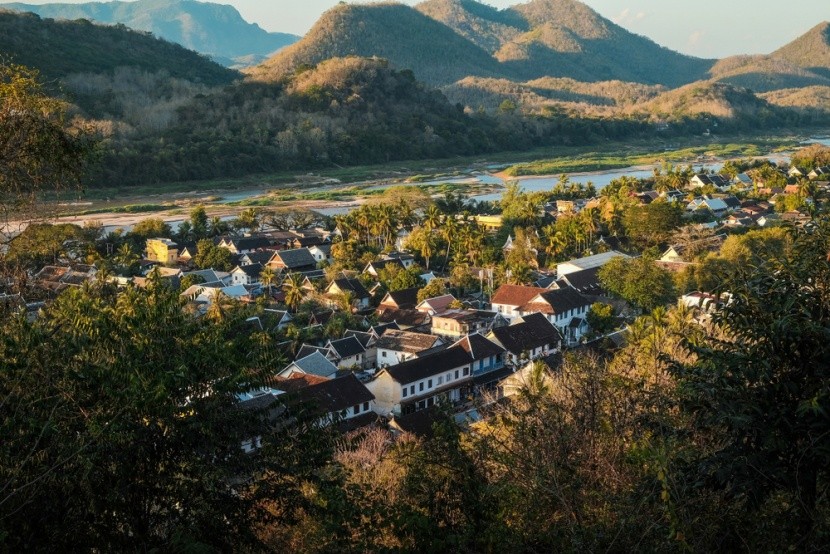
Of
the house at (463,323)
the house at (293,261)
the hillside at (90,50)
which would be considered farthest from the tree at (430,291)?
the hillside at (90,50)

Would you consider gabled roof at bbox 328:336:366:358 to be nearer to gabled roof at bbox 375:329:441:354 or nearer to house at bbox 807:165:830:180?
gabled roof at bbox 375:329:441:354

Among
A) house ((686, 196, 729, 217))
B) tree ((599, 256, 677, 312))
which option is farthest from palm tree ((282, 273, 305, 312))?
house ((686, 196, 729, 217))

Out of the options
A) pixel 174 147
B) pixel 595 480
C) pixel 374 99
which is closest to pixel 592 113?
pixel 374 99

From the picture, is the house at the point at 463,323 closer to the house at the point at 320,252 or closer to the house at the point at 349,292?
the house at the point at 349,292

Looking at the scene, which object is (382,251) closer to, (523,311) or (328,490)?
(523,311)

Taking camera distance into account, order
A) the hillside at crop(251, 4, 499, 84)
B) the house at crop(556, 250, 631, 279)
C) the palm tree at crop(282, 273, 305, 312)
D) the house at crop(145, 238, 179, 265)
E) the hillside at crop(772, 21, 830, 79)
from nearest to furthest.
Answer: the palm tree at crop(282, 273, 305, 312) < the house at crop(556, 250, 631, 279) < the house at crop(145, 238, 179, 265) < the hillside at crop(251, 4, 499, 84) < the hillside at crop(772, 21, 830, 79)

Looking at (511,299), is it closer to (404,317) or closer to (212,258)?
(404,317)


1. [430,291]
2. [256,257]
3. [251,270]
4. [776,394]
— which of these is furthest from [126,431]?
[256,257]

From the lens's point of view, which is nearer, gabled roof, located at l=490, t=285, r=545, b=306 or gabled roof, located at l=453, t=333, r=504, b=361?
gabled roof, located at l=453, t=333, r=504, b=361
